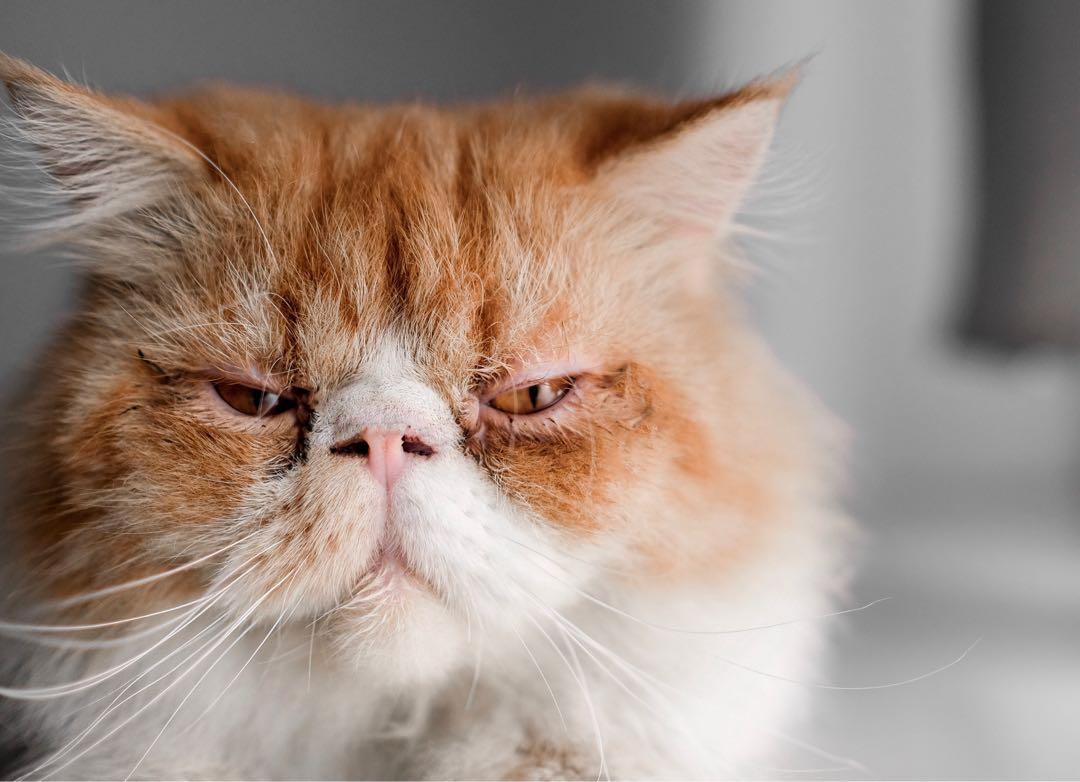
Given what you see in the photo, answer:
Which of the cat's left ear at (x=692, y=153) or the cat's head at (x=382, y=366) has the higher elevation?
the cat's left ear at (x=692, y=153)

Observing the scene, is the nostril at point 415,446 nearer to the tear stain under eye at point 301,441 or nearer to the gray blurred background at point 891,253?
the tear stain under eye at point 301,441

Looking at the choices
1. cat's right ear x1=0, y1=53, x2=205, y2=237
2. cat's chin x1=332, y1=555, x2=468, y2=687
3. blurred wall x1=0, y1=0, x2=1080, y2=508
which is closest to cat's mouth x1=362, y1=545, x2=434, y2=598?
cat's chin x1=332, y1=555, x2=468, y2=687

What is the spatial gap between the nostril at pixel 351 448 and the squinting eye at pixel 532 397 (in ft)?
0.43

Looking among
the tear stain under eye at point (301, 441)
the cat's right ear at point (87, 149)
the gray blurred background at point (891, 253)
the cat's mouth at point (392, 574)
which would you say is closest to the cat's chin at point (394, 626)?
the cat's mouth at point (392, 574)

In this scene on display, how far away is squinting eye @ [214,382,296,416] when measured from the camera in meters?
0.89

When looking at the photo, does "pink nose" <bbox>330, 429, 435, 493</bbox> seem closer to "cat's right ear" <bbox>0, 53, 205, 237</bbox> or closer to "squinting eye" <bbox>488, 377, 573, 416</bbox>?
"squinting eye" <bbox>488, 377, 573, 416</bbox>

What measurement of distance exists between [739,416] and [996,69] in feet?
2.76

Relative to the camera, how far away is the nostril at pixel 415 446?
2.73 feet

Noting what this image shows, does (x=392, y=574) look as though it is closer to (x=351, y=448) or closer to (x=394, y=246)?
(x=351, y=448)

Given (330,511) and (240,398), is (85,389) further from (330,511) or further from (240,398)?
(330,511)

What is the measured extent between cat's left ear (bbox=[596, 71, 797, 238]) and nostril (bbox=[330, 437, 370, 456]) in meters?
0.37

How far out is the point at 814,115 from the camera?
1885mm

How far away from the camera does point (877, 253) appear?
2152 millimetres

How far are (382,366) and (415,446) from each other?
0.27 feet
